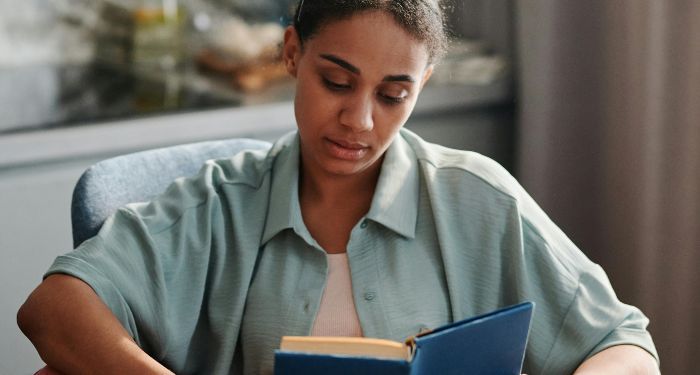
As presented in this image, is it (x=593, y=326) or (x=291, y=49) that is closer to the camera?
(x=593, y=326)

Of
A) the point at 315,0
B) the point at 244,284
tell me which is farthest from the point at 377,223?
the point at 315,0

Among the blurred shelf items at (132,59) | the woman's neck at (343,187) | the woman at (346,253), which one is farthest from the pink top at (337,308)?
the blurred shelf items at (132,59)

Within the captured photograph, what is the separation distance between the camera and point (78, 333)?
1267 mm

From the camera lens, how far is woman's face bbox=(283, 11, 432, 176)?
4.37ft

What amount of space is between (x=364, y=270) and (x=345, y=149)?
0.58ft

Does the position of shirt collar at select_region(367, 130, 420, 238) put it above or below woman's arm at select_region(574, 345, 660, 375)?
above

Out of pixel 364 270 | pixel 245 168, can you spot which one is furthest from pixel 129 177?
pixel 364 270

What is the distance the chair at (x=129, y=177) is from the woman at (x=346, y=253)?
0.54ft

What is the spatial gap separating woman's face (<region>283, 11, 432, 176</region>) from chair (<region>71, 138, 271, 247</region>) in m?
0.36

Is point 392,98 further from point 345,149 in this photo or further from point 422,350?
point 422,350

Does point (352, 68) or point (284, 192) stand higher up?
point (352, 68)

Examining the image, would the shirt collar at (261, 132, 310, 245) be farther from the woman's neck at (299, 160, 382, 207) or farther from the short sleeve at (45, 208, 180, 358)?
the short sleeve at (45, 208, 180, 358)

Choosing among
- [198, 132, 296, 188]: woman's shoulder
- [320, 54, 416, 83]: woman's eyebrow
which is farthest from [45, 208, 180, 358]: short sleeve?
[320, 54, 416, 83]: woman's eyebrow

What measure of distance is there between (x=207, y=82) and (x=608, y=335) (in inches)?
60.4
